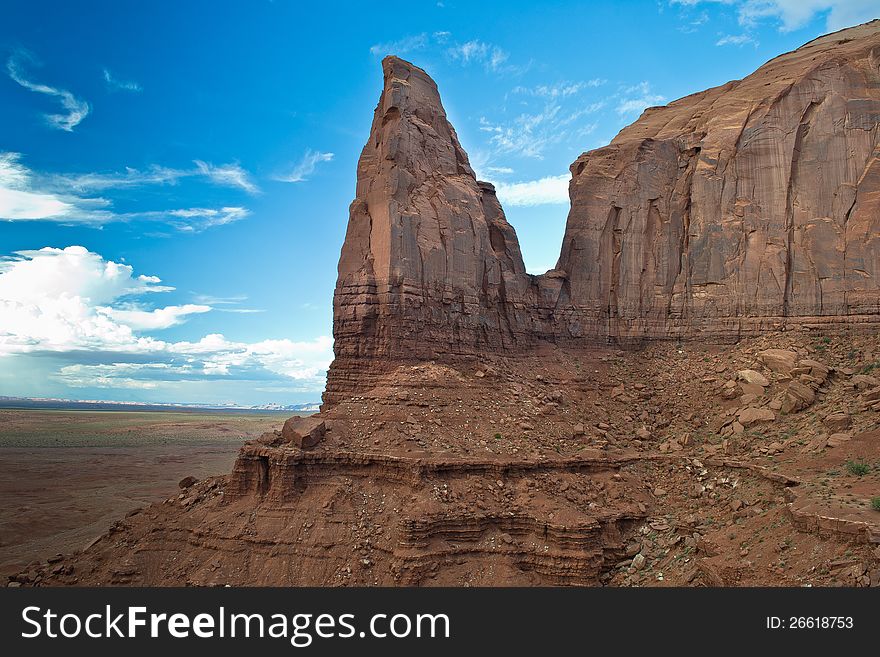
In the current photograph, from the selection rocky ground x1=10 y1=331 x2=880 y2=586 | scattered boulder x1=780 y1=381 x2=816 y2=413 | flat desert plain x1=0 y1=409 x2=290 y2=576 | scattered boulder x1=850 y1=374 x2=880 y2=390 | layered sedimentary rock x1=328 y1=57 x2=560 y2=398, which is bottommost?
flat desert plain x1=0 y1=409 x2=290 y2=576

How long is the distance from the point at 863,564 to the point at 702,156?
31.3 meters

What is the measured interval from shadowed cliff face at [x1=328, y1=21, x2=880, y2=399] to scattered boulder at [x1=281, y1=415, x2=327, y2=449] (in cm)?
525

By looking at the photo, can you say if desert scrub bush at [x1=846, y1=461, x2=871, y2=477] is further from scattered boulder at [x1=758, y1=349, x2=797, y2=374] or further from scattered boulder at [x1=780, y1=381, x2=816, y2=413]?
scattered boulder at [x1=758, y1=349, x2=797, y2=374]

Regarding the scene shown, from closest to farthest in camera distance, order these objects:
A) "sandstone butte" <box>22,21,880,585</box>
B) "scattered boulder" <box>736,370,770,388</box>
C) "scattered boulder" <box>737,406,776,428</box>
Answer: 1. "sandstone butte" <box>22,21,880,585</box>
2. "scattered boulder" <box>737,406,776,428</box>
3. "scattered boulder" <box>736,370,770,388</box>

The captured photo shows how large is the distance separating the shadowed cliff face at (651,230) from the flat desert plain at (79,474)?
24860mm

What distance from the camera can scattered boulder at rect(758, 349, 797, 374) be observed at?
3653cm

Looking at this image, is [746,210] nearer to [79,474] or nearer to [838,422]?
[838,422]

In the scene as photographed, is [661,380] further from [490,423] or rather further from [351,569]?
[351,569]

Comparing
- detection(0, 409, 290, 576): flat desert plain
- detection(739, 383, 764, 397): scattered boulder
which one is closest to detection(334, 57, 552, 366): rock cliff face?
detection(739, 383, 764, 397): scattered boulder

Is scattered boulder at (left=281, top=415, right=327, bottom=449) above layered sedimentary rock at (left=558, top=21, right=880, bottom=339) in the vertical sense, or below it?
below

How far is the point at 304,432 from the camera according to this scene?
3084cm

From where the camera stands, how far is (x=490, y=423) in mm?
34406

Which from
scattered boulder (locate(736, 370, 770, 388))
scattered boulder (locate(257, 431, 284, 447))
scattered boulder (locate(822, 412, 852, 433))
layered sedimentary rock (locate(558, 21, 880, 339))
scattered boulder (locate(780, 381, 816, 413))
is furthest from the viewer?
layered sedimentary rock (locate(558, 21, 880, 339))
